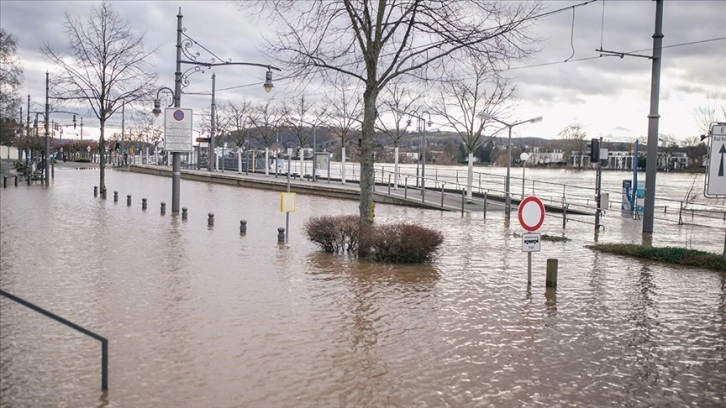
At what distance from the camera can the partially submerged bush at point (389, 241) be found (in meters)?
13.6

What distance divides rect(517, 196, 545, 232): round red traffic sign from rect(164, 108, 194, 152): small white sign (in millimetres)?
14715

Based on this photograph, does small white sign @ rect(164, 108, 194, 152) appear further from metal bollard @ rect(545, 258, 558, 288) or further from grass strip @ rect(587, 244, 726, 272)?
metal bollard @ rect(545, 258, 558, 288)

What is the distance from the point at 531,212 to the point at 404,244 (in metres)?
2.99

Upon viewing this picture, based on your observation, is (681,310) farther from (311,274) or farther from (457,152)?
(457,152)

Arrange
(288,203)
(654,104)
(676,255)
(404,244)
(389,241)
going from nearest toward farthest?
1. (404,244)
2. (389,241)
3. (676,255)
4. (288,203)
5. (654,104)

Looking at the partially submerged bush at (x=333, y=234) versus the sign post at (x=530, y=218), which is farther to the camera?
the partially submerged bush at (x=333, y=234)

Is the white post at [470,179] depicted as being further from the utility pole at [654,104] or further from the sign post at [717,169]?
the sign post at [717,169]

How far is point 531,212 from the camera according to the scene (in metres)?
11.4

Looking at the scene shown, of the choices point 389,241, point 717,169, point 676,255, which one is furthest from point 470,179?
point 389,241

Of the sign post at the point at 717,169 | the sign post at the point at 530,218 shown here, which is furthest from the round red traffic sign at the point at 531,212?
the sign post at the point at 717,169

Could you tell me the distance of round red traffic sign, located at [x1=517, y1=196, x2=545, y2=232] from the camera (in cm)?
1135

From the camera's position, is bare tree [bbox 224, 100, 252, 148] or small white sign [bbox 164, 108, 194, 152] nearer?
small white sign [bbox 164, 108, 194, 152]

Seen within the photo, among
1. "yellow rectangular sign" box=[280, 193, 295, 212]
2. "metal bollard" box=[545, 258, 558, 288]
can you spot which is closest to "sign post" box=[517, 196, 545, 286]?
"metal bollard" box=[545, 258, 558, 288]

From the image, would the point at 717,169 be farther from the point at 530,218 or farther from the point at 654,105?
the point at 654,105
